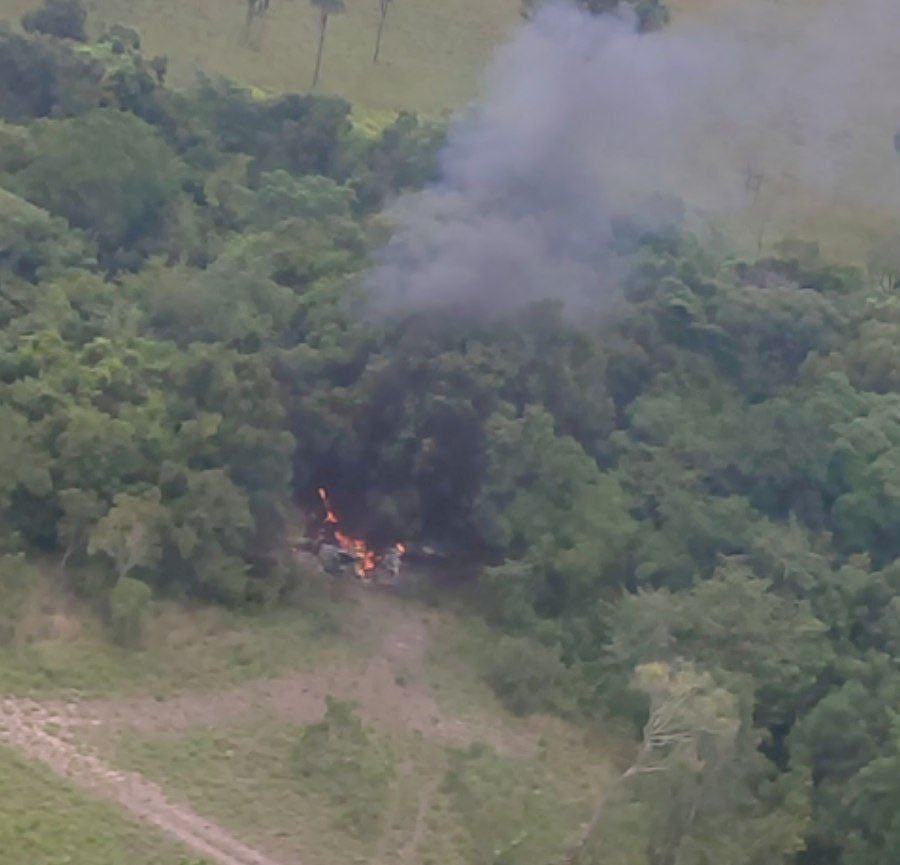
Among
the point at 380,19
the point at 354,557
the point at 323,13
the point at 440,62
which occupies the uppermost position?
the point at 380,19

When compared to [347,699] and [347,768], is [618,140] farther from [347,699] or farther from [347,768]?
[347,768]

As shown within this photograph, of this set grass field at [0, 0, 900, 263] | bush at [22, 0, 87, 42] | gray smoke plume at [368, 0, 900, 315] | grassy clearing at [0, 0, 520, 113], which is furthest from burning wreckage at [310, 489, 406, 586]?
grassy clearing at [0, 0, 520, 113]

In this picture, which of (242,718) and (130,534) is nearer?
(242,718)

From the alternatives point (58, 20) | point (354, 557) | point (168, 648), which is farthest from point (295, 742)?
point (58, 20)

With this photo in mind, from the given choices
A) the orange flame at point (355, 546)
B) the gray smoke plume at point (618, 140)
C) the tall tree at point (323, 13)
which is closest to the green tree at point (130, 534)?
the orange flame at point (355, 546)

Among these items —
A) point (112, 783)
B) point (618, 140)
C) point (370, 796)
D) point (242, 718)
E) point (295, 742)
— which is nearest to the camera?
point (112, 783)

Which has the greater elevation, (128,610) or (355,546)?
(355,546)

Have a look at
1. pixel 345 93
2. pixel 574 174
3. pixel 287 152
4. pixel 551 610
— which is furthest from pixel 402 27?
pixel 551 610

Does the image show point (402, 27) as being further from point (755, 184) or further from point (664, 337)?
point (664, 337)
